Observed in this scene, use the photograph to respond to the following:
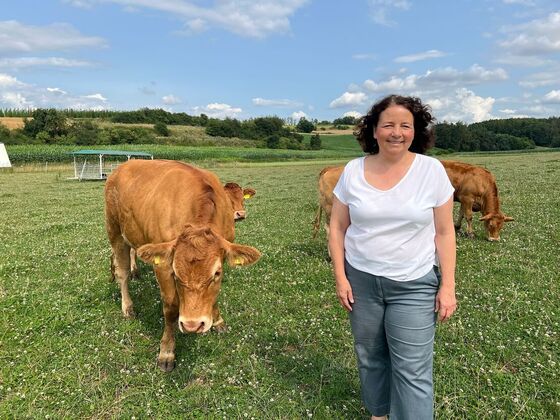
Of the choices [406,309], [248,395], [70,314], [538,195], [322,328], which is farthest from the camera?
[538,195]

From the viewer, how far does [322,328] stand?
6398 millimetres

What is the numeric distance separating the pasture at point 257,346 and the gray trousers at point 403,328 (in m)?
1.12

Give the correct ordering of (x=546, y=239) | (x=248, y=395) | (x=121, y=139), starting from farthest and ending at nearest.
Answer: (x=121, y=139) < (x=546, y=239) < (x=248, y=395)

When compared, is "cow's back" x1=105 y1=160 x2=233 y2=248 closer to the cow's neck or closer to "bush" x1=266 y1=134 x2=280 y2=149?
the cow's neck

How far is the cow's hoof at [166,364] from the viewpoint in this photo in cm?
534

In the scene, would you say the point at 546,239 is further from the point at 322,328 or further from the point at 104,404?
the point at 104,404

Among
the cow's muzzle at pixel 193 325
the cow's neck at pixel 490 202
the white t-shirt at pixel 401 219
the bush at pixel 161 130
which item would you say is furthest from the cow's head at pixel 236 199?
the bush at pixel 161 130

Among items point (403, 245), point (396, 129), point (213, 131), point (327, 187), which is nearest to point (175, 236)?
point (403, 245)

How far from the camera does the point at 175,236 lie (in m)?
5.48

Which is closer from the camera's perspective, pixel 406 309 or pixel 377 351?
pixel 406 309

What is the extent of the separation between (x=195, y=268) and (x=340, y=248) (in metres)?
1.58

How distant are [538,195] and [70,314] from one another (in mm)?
20871

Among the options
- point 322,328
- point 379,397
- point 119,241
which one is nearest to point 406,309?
point 379,397

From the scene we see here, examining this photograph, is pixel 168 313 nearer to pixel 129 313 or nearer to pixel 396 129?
pixel 129 313
